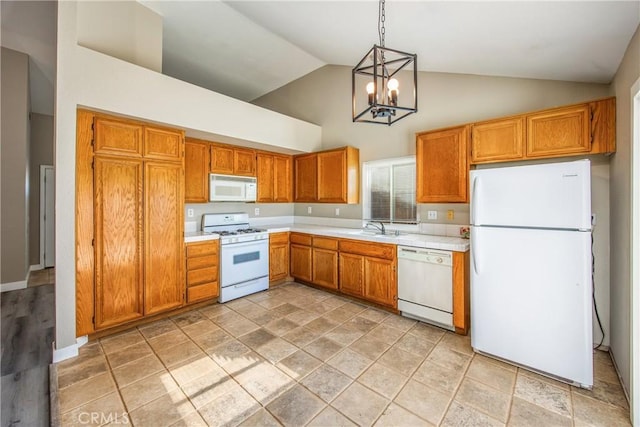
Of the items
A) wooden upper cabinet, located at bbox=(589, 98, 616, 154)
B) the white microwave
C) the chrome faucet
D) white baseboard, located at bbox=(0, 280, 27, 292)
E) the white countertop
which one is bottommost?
white baseboard, located at bbox=(0, 280, 27, 292)

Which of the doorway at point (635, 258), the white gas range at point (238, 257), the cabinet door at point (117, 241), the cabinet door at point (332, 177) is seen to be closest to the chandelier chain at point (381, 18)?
the doorway at point (635, 258)

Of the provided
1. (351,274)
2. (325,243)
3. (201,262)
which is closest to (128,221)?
(201,262)

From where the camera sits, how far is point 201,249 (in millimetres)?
3436

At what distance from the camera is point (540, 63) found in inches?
94.3

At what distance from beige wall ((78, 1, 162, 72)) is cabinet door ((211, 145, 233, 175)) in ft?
3.74

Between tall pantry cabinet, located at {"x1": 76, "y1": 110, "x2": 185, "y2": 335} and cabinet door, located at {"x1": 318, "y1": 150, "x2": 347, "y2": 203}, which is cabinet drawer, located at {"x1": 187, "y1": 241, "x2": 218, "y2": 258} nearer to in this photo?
tall pantry cabinet, located at {"x1": 76, "y1": 110, "x2": 185, "y2": 335}

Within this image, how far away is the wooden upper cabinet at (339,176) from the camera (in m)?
4.14

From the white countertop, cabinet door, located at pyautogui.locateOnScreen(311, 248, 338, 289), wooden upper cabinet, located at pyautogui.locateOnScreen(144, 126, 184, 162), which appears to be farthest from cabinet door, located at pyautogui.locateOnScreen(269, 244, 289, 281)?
wooden upper cabinet, located at pyautogui.locateOnScreen(144, 126, 184, 162)

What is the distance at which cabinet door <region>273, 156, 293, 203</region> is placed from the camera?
4672 mm

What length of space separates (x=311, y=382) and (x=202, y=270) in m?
2.05

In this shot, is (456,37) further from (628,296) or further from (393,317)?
(393,317)

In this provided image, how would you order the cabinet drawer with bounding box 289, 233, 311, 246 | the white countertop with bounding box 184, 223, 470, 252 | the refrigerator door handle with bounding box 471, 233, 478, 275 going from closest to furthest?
the refrigerator door handle with bounding box 471, 233, 478, 275, the white countertop with bounding box 184, 223, 470, 252, the cabinet drawer with bounding box 289, 233, 311, 246

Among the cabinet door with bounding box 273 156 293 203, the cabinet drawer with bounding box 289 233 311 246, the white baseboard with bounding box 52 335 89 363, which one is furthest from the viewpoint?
the cabinet door with bounding box 273 156 293 203

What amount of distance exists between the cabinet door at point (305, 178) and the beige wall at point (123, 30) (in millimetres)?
2367
